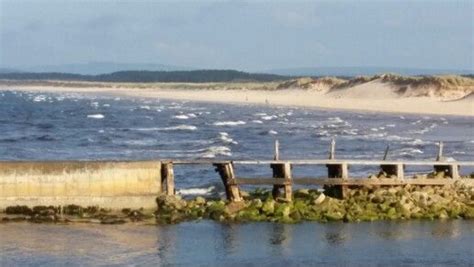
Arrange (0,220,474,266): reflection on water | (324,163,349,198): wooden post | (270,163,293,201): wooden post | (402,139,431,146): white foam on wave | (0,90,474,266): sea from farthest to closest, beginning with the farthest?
(402,139,431,146): white foam on wave
(324,163,349,198): wooden post
(270,163,293,201): wooden post
(0,90,474,266): sea
(0,220,474,266): reflection on water

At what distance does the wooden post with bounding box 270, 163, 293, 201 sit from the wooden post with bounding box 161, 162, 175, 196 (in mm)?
2925

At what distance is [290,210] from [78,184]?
17.0ft

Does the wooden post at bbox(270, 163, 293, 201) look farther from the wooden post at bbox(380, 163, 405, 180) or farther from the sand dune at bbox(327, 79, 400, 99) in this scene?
the sand dune at bbox(327, 79, 400, 99)

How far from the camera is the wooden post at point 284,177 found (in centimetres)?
2680

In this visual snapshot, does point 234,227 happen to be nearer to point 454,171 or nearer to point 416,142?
point 454,171

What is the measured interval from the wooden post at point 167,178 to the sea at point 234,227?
5.25 ft

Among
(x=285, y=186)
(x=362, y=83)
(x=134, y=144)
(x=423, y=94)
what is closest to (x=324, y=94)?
(x=362, y=83)

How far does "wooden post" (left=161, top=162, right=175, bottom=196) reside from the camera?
26203mm

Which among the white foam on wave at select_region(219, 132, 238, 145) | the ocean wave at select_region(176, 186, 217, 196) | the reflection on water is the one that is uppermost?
the reflection on water

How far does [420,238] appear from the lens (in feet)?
77.3

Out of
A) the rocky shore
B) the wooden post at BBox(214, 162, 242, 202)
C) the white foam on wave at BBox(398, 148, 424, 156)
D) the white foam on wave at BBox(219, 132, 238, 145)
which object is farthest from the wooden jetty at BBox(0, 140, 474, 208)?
the white foam on wave at BBox(219, 132, 238, 145)

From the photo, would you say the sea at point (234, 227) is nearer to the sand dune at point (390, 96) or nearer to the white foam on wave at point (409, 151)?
the white foam on wave at point (409, 151)

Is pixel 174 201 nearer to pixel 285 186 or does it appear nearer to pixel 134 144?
pixel 285 186

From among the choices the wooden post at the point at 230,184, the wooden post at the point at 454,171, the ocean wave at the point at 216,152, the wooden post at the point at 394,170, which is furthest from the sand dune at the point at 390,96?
the wooden post at the point at 230,184
